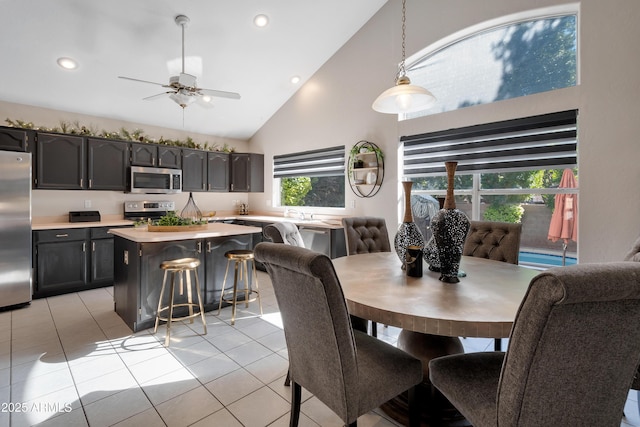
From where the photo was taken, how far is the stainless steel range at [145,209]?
494cm

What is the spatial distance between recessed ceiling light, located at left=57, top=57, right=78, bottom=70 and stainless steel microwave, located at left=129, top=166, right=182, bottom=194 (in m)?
1.44

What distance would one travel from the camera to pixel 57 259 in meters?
3.92

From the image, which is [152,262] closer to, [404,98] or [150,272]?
[150,272]

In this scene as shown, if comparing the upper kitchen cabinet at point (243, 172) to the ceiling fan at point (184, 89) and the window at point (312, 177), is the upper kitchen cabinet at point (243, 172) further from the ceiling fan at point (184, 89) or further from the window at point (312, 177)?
the ceiling fan at point (184, 89)

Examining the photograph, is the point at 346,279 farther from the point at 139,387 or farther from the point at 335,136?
the point at 335,136

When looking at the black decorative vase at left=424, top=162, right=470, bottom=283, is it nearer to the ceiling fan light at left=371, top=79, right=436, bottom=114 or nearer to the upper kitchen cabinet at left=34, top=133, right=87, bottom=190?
the ceiling fan light at left=371, top=79, right=436, bottom=114

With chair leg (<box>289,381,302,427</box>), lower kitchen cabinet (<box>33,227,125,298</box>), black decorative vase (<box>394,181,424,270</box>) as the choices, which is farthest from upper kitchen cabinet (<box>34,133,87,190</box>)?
black decorative vase (<box>394,181,424,270</box>)

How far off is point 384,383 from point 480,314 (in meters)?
0.49

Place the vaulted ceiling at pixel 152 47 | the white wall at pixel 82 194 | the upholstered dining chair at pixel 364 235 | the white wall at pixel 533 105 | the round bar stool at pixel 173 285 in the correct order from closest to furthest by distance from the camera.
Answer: the white wall at pixel 533 105
the round bar stool at pixel 173 285
the upholstered dining chair at pixel 364 235
the vaulted ceiling at pixel 152 47
the white wall at pixel 82 194

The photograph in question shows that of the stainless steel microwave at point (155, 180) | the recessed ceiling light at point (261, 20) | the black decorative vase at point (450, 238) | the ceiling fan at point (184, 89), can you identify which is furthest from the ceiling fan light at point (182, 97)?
the black decorative vase at point (450, 238)

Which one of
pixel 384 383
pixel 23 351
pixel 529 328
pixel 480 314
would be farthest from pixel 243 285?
pixel 529 328

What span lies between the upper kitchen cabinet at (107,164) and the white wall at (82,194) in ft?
1.13

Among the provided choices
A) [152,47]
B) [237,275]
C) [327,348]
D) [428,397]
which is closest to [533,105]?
[428,397]

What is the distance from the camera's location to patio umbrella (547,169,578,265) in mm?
2889
